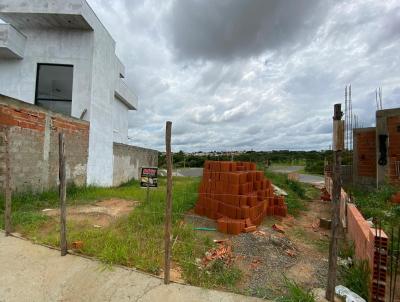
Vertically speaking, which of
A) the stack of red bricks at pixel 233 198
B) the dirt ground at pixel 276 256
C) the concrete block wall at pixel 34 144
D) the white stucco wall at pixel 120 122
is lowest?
the dirt ground at pixel 276 256

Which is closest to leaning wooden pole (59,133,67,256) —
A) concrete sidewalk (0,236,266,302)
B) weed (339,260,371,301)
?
concrete sidewalk (0,236,266,302)

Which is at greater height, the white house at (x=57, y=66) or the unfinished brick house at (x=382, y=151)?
the white house at (x=57, y=66)

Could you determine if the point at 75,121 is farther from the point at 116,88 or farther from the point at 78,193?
the point at 116,88

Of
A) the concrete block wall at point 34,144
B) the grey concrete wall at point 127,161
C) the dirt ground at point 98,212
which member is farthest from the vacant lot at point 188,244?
the grey concrete wall at point 127,161

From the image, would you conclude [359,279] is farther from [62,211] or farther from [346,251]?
[62,211]

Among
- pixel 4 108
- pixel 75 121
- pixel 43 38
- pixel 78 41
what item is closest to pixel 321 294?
pixel 4 108

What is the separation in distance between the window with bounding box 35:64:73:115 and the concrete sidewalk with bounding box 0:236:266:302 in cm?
820

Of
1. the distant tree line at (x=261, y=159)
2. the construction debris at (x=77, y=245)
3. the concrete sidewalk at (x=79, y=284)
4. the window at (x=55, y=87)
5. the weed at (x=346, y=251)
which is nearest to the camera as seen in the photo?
the concrete sidewalk at (x=79, y=284)

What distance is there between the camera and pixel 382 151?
10562 millimetres

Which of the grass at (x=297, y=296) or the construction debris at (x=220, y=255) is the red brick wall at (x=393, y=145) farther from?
the grass at (x=297, y=296)

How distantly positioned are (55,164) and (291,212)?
8.03 meters

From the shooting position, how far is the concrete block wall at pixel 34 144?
735 cm

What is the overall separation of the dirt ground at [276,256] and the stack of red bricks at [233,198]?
0.89 ft

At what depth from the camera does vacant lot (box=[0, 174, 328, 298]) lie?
371cm
